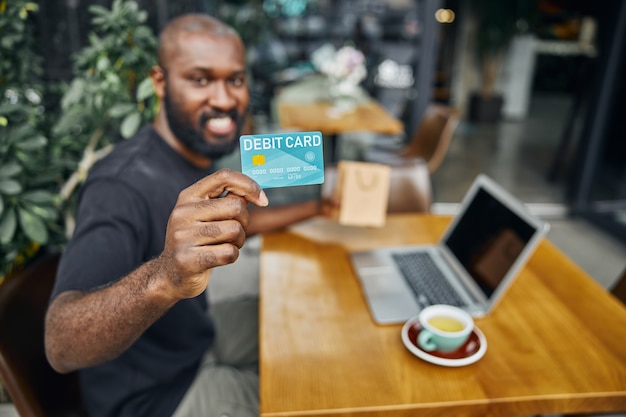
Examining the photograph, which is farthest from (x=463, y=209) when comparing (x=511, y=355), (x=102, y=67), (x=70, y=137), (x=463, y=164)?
(x=463, y=164)

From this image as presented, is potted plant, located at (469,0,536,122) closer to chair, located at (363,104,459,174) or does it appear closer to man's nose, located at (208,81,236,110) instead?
chair, located at (363,104,459,174)

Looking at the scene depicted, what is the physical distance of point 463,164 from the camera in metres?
5.47

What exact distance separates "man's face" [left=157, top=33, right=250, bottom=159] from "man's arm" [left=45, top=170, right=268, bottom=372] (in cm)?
57

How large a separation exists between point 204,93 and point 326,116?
264 centimetres

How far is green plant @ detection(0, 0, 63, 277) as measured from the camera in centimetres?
147

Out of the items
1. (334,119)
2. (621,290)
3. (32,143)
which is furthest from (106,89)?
(334,119)

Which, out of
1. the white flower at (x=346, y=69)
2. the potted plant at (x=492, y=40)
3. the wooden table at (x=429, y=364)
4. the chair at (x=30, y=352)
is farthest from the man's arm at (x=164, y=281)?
the potted plant at (x=492, y=40)

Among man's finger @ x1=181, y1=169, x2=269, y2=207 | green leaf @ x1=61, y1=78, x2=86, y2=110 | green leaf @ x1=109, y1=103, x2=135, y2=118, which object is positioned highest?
man's finger @ x1=181, y1=169, x2=269, y2=207

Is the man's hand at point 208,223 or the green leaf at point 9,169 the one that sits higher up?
the man's hand at point 208,223

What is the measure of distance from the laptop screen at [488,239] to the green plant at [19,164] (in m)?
1.27

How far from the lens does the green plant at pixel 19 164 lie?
1469 mm

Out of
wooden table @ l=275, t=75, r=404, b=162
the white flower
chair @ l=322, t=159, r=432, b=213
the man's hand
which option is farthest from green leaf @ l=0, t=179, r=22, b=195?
the white flower

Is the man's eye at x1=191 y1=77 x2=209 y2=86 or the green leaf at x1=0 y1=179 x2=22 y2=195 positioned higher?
the man's eye at x1=191 y1=77 x2=209 y2=86

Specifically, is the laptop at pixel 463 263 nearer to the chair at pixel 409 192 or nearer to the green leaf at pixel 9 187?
the chair at pixel 409 192
